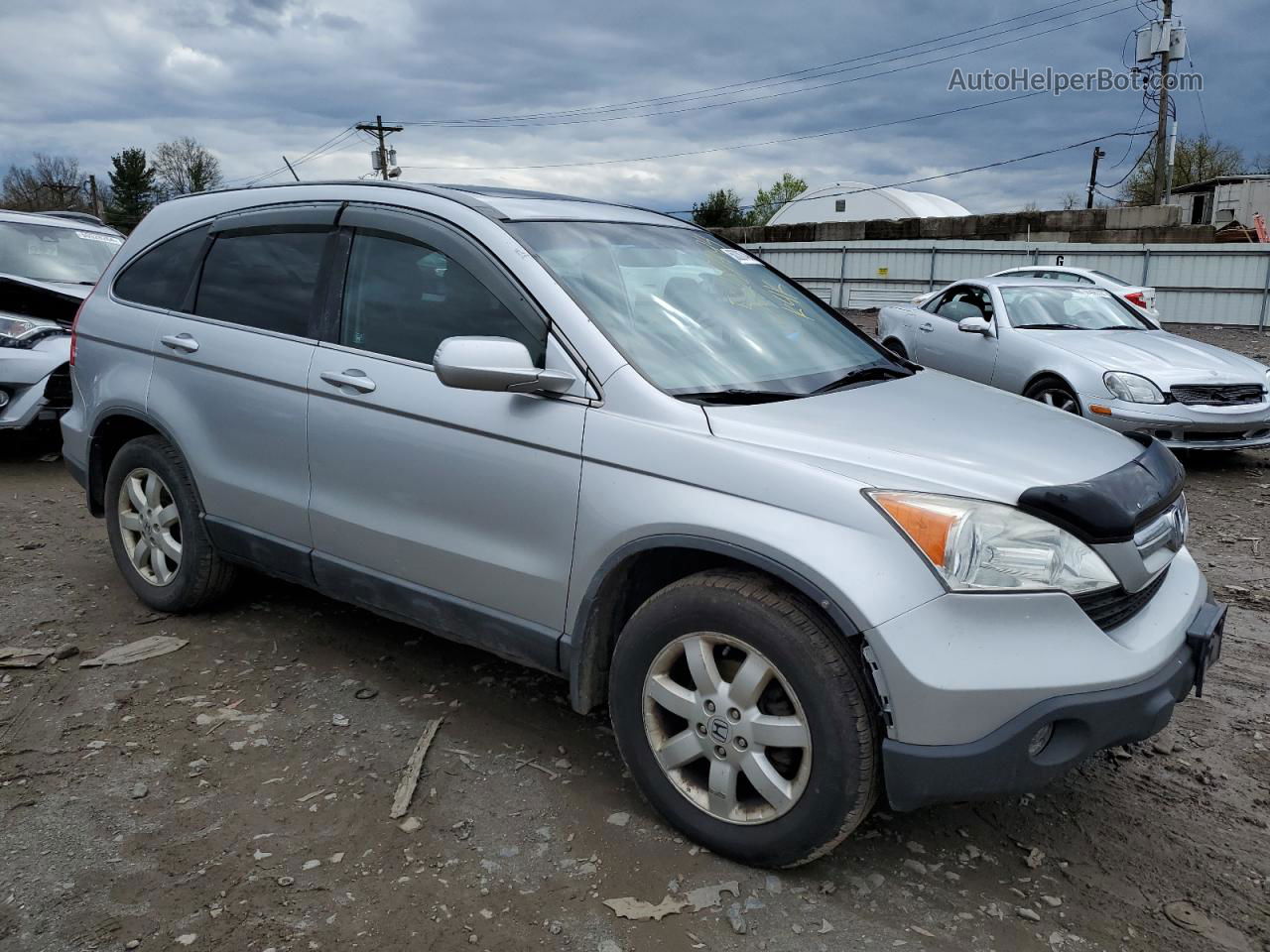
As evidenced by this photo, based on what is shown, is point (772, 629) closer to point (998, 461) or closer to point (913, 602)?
point (913, 602)

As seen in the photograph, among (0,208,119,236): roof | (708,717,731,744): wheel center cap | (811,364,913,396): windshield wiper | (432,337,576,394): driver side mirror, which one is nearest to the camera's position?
(708,717,731,744): wheel center cap

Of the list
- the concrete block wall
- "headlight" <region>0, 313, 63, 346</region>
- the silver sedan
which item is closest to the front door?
"headlight" <region>0, 313, 63, 346</region>

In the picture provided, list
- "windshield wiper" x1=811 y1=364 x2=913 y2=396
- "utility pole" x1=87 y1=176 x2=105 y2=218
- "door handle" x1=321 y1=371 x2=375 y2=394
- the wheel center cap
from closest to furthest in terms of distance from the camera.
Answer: the wheel center cap < "windshield wiper" x1=811 y1=364 x2=913 y2=396 < "door handle" x1=321 y1=371 x2=375 y2=394 < "utility pole" x1=87 y1=176 x2=105 y2=218

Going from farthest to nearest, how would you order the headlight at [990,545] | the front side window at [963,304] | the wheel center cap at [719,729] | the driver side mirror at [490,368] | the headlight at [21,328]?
the front side window at [963,304] → the headlight at [21,328] → the driver side mirror at [490,368] → the wheel center cap at [719,729] → the headlight at [990,545]

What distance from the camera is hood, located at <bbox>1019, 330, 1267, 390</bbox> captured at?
25.0 ft

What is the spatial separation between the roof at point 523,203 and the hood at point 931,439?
44.6 inches

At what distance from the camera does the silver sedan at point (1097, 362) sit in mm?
7523

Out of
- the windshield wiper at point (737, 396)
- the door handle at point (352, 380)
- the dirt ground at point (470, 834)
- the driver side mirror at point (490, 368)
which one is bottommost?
the dirt ground at point (470, 834)

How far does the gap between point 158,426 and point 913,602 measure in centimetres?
322

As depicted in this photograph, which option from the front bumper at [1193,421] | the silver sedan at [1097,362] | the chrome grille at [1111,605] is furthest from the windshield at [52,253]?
the chrome grille at [1111,605]

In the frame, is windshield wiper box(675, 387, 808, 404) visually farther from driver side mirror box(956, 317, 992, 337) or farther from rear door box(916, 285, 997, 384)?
driver side mirror box(956, 317, 992, 337)

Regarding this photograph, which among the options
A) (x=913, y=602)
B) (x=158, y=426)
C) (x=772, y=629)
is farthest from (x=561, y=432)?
(x=158, y=426)

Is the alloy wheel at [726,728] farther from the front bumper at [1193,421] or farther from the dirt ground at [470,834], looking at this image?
the front bumper at [1193,421]

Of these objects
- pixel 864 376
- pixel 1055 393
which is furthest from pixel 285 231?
pixel 1055 393
